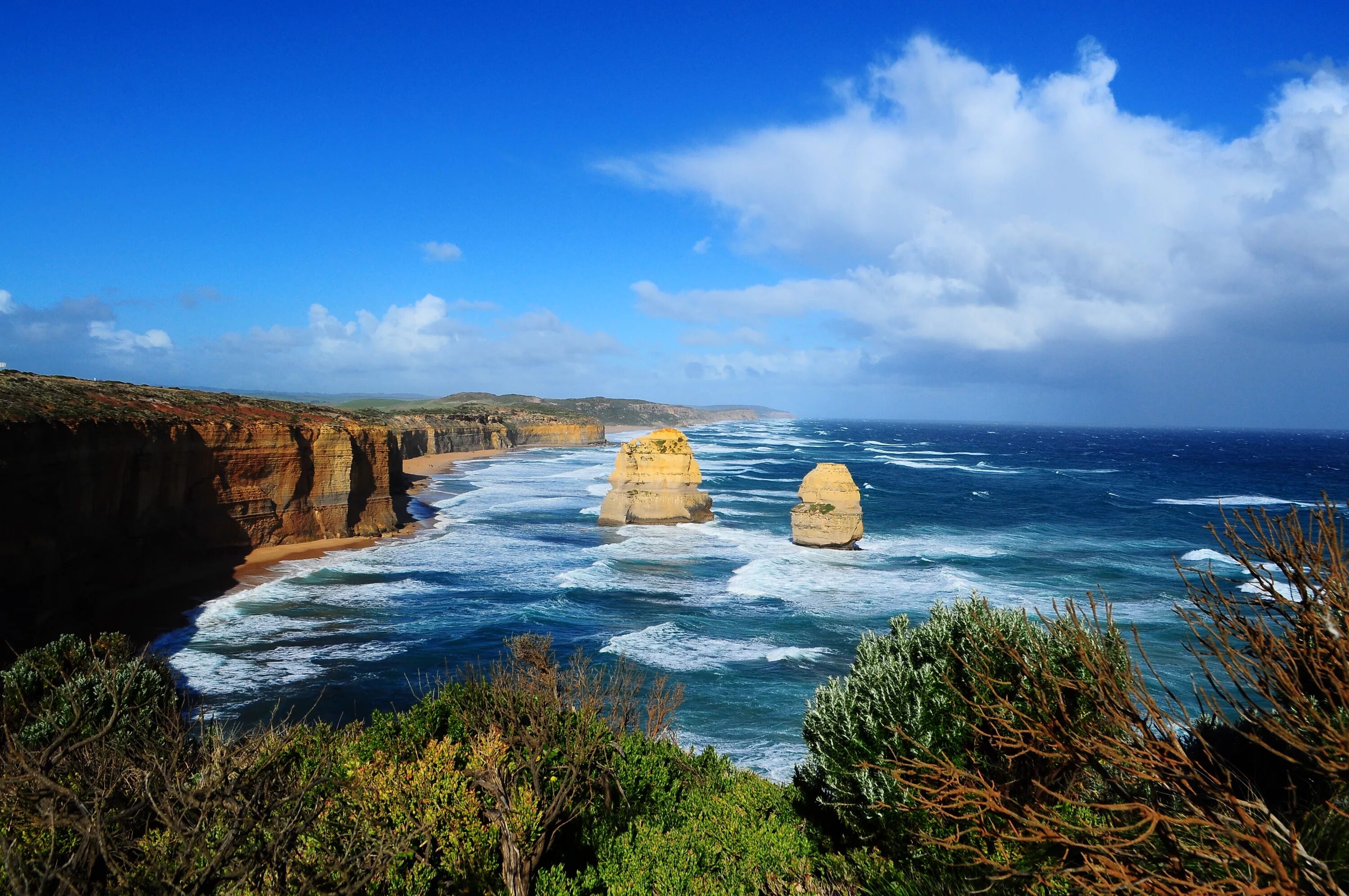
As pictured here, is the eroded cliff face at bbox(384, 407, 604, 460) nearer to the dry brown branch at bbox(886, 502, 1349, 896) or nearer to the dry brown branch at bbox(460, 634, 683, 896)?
the dry brown branch at bbox(460, 634, 683, 896)

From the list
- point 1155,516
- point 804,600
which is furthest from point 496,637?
Answer: point 1155,516

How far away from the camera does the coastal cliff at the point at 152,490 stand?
23719 mm

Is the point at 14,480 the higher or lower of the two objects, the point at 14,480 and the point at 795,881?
the higher

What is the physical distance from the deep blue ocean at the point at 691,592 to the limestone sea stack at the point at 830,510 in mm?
1189

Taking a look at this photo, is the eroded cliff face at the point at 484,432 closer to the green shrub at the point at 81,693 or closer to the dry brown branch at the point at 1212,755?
the green shrub at the point at 81,693

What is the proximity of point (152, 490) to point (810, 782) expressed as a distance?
103 feet

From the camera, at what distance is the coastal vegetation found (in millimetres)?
4980

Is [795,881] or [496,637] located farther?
[496,637]

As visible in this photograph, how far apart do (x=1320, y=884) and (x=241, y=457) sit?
41.5 metres

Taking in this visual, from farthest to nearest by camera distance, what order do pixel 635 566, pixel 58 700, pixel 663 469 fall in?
1. pixel 663 469
2. pixel 635 566
3. pixel 58 700

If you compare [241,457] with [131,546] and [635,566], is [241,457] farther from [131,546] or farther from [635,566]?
[635,566]

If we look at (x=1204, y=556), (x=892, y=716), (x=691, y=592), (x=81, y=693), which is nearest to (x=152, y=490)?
(x=81, y=693)

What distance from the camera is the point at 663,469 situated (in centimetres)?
5228

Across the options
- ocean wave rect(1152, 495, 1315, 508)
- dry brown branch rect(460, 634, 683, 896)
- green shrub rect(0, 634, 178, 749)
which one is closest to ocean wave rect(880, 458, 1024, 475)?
ocean wave rect(1152, 495, 1315, 508)
